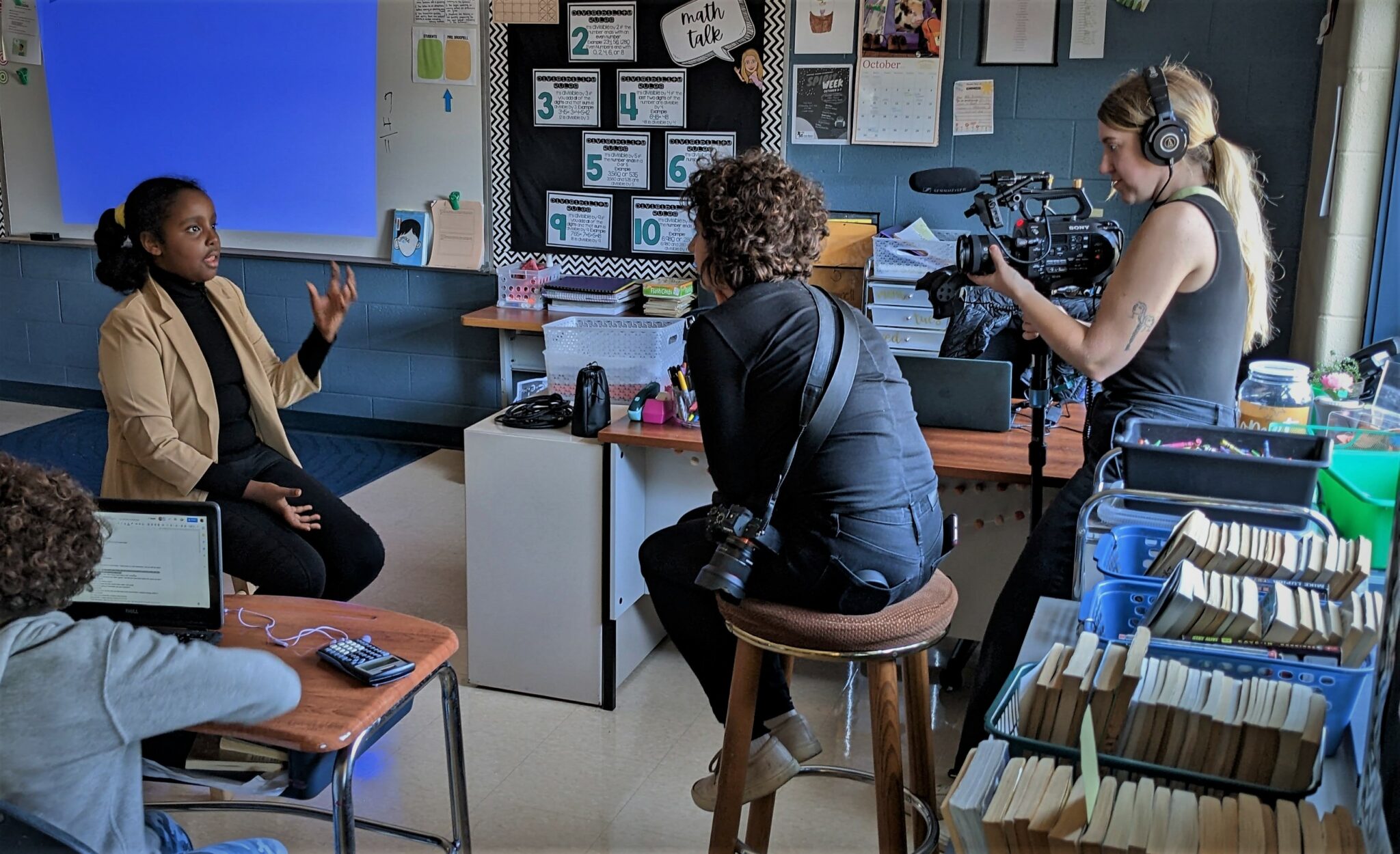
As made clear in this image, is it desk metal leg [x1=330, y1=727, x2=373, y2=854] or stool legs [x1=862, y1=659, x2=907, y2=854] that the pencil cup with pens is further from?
desk metal leg [x1=330, y1=727, x2=373, y2=854]

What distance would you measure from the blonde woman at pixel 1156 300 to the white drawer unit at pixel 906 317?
1930 millimetres

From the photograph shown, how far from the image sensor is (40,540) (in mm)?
1435

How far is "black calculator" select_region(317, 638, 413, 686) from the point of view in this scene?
177 centimetres

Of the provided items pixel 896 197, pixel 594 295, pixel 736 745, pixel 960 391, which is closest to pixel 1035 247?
pixel 960 391

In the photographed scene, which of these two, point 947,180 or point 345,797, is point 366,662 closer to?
point 345,797

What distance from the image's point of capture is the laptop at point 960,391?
109 inches

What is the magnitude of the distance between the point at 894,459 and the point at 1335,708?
872 millimetres

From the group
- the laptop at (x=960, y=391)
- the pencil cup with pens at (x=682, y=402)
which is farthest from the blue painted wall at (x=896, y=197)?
the pencil cup with pens at (x=682, y=402)

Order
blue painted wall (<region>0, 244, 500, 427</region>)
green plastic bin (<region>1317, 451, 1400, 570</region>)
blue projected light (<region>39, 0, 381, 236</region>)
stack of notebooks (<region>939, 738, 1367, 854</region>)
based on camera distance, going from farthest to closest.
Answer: blue painted wall (<region>0, 244, 500, 427</region>)
blue projected light (<region>39, 0, 381, 236</region>)
green plastic bin (<region>1317, 451, 1400, 570</region>)
stack of notebooks (<region>939, 738, 1367, 854</region>)

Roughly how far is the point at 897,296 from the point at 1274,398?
2.06 metres

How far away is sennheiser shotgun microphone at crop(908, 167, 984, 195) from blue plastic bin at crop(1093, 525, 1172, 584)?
92 centimetres

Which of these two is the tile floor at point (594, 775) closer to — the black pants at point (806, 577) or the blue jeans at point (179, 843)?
the black pants at point (806, 577)

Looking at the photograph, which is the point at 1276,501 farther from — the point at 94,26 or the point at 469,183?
the point at 94,26

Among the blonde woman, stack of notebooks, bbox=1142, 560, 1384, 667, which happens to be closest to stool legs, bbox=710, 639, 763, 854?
the blonde woman
